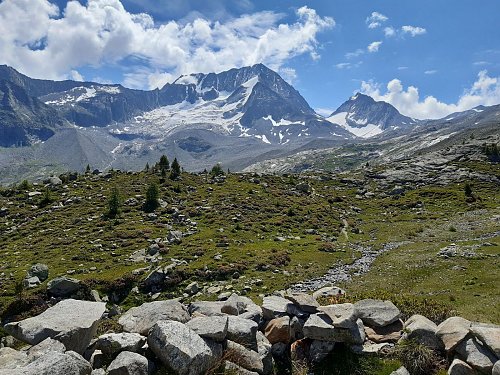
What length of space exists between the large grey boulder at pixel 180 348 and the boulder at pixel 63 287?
86.7 ft

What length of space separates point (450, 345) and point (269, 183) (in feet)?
311

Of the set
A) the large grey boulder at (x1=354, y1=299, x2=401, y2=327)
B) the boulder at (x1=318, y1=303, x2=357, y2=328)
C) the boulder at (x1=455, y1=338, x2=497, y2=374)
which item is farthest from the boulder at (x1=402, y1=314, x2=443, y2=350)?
the boulder at (x1=318, y1=303, x2=357, y2=328)

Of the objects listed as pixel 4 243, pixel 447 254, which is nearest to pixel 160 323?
pixel 447 254

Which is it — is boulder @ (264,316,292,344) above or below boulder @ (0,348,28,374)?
below

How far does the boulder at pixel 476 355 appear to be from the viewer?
13062 mm

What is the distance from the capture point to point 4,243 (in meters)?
58.4

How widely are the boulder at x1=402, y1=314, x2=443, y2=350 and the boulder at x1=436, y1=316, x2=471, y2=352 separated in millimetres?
221

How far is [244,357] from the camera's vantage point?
48.0 feet

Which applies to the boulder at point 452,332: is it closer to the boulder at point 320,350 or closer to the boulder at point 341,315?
the boulder at point 341,315

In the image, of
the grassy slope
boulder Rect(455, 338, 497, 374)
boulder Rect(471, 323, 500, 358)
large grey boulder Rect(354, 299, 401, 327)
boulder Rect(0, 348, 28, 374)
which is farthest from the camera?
the grassy slope

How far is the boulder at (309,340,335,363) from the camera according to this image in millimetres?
15430

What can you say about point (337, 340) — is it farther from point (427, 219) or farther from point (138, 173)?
point (138, 173)

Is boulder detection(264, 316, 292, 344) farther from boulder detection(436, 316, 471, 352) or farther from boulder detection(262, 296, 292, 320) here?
boulder detection(436, 316, 471, 352)

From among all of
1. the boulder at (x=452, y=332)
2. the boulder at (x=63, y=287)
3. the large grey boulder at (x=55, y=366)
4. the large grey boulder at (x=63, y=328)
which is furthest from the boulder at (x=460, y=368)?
the boulder at (x=63, y=287)
